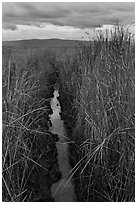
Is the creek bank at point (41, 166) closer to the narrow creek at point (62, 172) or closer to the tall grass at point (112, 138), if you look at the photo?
the narrow creek at point (62, 172)

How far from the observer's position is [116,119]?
2.59 metres

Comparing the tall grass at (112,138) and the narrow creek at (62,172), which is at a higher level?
the tall grass at (112,138)

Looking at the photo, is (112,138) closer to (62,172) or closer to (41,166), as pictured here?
(41,166)

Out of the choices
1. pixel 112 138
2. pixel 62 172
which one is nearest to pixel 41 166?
pixel 112 138

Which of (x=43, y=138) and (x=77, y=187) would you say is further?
(x=43, y=138)

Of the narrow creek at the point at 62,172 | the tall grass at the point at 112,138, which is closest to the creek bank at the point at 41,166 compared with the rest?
the narrow creek at the point at 62,172

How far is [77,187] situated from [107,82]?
45.9 inches

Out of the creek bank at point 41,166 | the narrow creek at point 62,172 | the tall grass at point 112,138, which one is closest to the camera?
the tall grass at point 112,138

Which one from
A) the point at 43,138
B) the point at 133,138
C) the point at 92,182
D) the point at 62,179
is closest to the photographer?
the point at 133,138

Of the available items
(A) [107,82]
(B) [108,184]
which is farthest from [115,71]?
(B) [108,184]

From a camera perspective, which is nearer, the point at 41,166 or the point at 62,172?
the point at 41,166

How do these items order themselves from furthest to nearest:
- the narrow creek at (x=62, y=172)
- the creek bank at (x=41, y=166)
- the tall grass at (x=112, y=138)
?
the narrow creek at (x=62, y=172)
the creek bank at (x=41, y=166)
the tall grass at (x=112, y=138)

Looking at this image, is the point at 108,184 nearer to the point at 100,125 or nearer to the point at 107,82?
the point at 100,125

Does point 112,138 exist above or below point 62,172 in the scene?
above
